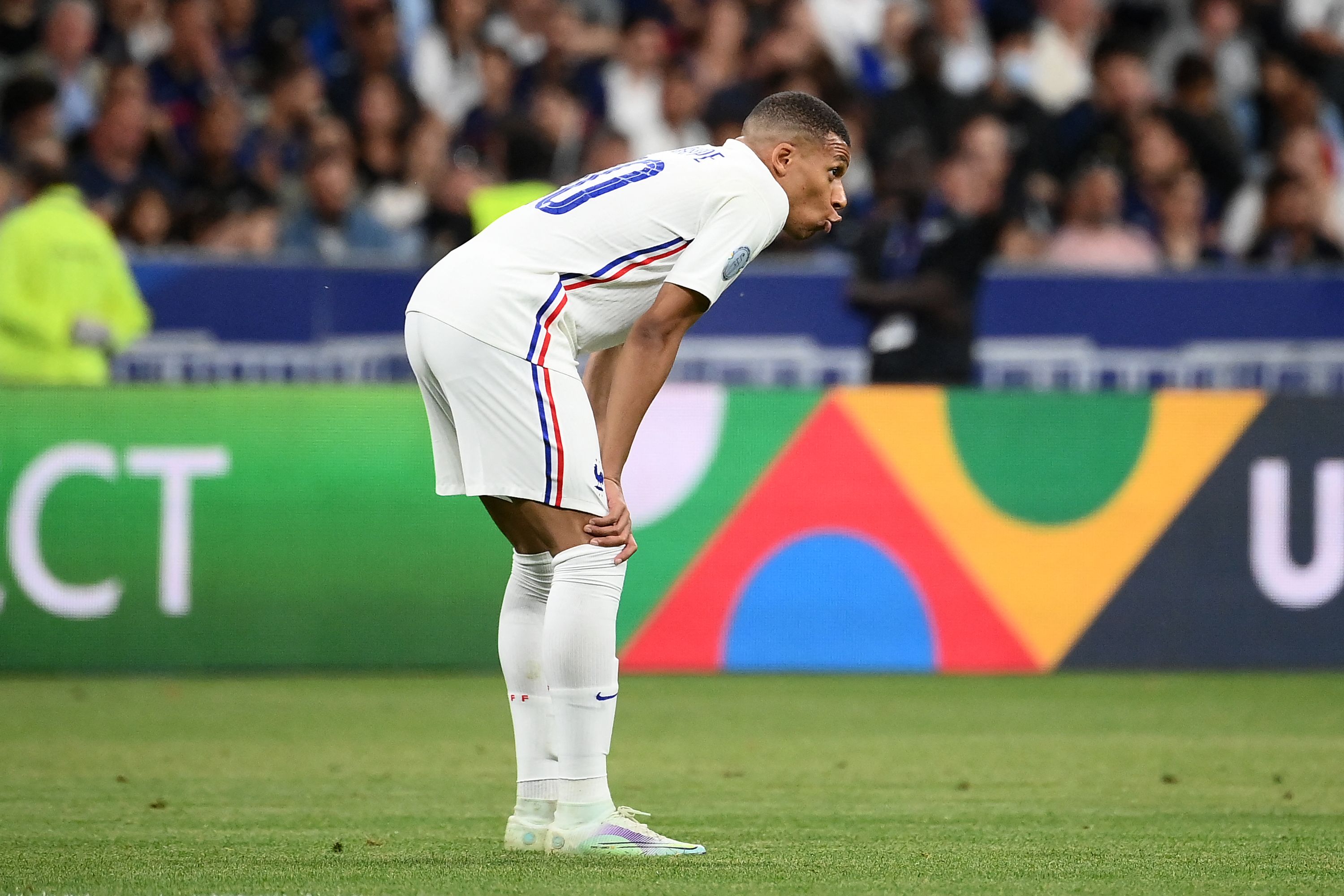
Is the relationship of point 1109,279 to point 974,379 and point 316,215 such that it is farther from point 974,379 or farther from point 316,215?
point 316,215

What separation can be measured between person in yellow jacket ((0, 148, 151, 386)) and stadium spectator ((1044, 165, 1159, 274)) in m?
5.96

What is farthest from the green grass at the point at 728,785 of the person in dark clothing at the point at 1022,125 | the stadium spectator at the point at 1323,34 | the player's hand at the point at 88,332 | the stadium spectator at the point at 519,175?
the stadium spectator at the point at 1323,34

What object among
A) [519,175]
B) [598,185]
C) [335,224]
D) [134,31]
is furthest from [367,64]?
[598,185]

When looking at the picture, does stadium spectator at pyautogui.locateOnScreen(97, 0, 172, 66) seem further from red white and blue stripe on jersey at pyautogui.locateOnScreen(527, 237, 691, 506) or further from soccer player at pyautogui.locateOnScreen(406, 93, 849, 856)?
red white and blue stripe on jersey at pyautogui.locateOnScreen(527, 237, 691, 506)

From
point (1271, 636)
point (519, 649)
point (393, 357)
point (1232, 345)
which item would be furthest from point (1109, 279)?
point (519, 649)

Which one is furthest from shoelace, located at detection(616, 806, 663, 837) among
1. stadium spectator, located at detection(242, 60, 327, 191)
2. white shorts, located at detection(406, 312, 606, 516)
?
stadium spectator, located at detection(242, 60, 327, 191)

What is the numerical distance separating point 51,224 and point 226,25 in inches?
162

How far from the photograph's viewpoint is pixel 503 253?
5020mm

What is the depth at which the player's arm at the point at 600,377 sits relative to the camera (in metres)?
5.48

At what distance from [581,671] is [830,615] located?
535 cm

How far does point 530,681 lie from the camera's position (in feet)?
17.1

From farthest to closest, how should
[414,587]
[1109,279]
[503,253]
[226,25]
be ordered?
[226,25]
[1109,279]
[414,587]
[503,253]

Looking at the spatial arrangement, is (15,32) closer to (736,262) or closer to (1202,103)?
(1202,103)

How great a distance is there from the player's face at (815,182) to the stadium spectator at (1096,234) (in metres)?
8.25
